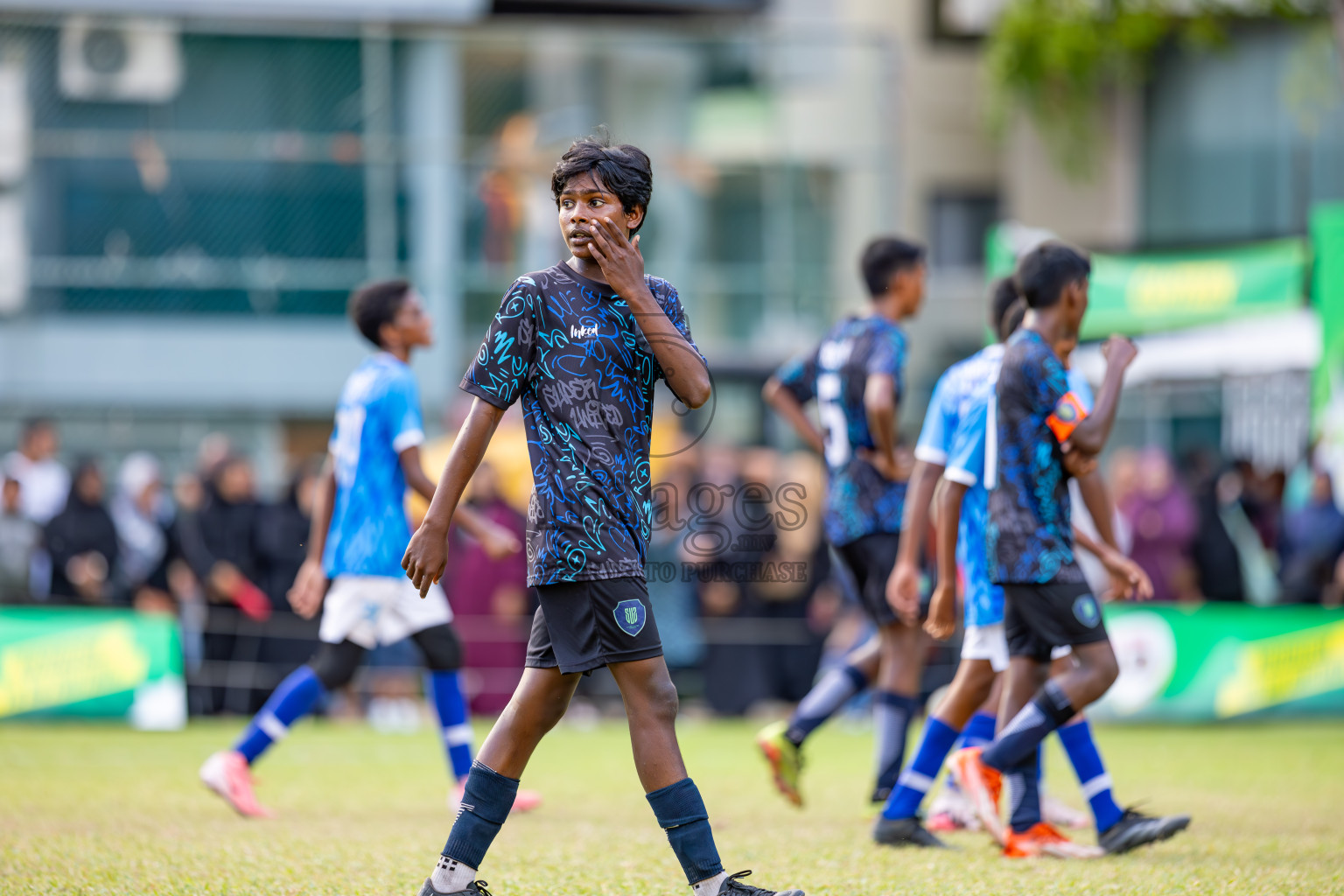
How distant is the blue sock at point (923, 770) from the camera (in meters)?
6.93

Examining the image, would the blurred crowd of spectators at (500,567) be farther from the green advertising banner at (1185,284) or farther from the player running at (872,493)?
the player running at (872,493)

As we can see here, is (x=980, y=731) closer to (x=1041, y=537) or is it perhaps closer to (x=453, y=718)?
(x=1041, y=537)

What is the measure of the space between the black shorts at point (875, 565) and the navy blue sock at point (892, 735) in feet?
1.23

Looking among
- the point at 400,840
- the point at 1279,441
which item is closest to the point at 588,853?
the point at 400,840

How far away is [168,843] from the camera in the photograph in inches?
282

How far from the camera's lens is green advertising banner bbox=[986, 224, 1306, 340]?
690 inches

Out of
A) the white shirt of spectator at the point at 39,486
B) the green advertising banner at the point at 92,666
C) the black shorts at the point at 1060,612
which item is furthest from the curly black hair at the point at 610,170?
the white shirt of spectator at the point at 39,486

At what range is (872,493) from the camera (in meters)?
8.31

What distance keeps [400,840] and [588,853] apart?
35.0 inches

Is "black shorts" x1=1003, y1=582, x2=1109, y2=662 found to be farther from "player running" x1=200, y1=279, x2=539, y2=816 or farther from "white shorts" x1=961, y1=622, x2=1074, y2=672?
"player running" x1=200, y1=279, x2=539, y2=816

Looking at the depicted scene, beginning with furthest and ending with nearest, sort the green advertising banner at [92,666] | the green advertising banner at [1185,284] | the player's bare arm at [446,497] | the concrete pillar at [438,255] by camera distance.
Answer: the concrete pillar at [438,255]
the green advertising banner at [1185,284]
the green advertising banner at [92,666]
the player's bare arm at [446,497]

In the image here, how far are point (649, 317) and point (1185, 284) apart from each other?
1445cm

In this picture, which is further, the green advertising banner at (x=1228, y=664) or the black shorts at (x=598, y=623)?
the green advertising banner at (x=1228, y=664)

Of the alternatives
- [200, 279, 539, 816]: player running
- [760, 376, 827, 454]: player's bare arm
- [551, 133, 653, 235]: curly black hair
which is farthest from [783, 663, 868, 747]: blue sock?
[551, 133, 653, 235]: curly black hair
